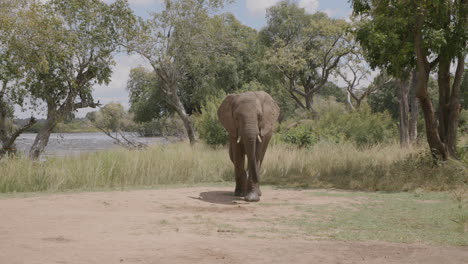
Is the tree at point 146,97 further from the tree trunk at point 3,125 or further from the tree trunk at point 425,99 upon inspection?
the tree trunk at point 425,99

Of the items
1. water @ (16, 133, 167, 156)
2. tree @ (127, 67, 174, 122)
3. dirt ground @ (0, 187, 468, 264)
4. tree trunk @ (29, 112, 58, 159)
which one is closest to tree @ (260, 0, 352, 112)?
tree @ (127, 67, 174, 122)

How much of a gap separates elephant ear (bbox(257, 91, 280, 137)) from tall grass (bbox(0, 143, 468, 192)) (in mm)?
3363

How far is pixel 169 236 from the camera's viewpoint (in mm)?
6582

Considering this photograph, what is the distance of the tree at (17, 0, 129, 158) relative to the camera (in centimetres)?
2003

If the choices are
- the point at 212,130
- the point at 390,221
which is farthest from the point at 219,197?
the point at 212,130

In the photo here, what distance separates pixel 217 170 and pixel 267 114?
16.3 ft

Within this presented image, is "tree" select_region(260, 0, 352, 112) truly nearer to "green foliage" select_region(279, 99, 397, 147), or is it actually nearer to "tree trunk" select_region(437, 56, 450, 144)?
"green foliage" select_region(279, 99, 397, 147)

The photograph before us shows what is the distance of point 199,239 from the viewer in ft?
21.0

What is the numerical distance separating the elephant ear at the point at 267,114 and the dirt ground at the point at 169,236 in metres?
1.56

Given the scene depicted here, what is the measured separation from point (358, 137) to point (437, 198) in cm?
1215

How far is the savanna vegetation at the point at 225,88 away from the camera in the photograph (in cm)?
1296

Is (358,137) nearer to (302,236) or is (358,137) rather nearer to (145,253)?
(302,236)

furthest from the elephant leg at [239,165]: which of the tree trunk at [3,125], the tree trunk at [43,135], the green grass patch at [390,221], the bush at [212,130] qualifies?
the tree trunk at [3,125]

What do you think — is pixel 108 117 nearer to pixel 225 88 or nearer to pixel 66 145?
pixel 66 145
